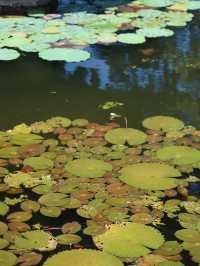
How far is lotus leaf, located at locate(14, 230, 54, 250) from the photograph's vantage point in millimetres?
2178

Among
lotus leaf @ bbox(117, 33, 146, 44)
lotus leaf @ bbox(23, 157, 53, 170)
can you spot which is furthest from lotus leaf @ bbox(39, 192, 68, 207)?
lotus leaf @ bbox(117, 33, 146, 44)

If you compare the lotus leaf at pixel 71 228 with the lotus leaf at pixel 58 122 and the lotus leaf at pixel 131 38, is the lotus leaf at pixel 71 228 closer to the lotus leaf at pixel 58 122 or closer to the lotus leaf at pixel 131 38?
the lotus leaf at pixel 58 122

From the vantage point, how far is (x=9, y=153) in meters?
2.98

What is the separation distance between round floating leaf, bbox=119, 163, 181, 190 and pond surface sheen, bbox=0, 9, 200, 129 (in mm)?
613

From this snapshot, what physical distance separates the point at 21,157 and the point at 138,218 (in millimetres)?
842

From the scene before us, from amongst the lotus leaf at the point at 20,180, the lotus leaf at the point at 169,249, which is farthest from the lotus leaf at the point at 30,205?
the lotus leaf at the point at 169,249

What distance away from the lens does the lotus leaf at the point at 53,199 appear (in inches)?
97.7

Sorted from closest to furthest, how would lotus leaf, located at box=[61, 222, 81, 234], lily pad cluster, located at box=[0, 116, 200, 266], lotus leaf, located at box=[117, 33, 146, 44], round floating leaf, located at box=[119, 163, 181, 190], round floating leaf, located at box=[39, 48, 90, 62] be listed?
lily pad cluster, located at box=[0, 116, 200, 266]
lotus leaf, located at box=[61, 222, 81, 234]
round floating leaf, located at box=[119, 163, 181, 190]
round floating leaf, located at box=[39, 48, 90, 62]
lotus leaf, located at box=[117, 33, 146, 44]

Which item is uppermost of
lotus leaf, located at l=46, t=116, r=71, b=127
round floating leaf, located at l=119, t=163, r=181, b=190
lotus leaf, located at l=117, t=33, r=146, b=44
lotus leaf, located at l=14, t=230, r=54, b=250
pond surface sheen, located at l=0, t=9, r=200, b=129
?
lotus leaf, located at l=117, t=33, r=146, b=44

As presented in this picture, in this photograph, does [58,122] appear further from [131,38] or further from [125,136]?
[131,38]

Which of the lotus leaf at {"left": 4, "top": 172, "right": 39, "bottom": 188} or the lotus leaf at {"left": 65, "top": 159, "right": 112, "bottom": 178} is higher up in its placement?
the lotus leaf at {"left": 65, "top": 159, "right": 112, "bottom": 178}

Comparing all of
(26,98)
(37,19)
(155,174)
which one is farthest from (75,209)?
(37,19)

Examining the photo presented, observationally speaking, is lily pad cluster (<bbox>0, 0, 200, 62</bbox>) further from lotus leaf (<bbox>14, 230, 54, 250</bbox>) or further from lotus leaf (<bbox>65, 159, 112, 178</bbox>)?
lotus leaf (<bbox>14, 230, 54, 250</bbox>)

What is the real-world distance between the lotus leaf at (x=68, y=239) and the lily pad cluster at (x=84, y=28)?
2.33 meters
